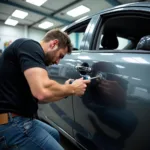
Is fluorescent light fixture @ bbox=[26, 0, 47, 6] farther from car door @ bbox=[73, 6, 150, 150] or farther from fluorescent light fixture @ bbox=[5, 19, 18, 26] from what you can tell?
car door @ bbox=[73, 6, 150, 150]

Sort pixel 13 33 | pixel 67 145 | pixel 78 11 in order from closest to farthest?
pixel 67 145 < pixel 78 11 < pixel 13 33

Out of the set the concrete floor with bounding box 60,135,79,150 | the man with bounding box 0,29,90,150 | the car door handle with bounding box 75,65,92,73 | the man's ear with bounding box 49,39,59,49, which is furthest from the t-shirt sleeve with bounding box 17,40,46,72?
the concrete floor with bounding box 60,135,79,150

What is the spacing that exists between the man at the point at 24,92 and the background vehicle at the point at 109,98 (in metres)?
0.16

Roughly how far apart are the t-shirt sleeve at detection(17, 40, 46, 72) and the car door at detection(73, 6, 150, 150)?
391 mm

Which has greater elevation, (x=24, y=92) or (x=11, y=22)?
(x=11, y=22)

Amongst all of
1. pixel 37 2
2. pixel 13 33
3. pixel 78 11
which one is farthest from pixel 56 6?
pixel 13 33

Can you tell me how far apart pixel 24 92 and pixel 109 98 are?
58 cm

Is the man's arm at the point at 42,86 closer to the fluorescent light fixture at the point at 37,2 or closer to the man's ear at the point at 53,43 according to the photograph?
the man's ear at the point at 53,43

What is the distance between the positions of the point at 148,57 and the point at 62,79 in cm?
87

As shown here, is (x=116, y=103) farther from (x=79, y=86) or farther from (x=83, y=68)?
(x=83, y=68)

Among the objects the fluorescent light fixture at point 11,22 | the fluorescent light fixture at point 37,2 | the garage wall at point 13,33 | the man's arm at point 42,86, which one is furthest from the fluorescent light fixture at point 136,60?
the garage wall at point 13,33

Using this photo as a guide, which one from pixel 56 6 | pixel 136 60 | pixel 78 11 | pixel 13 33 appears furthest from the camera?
pixel 13 33

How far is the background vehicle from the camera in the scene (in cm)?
97

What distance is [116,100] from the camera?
3.53ft
